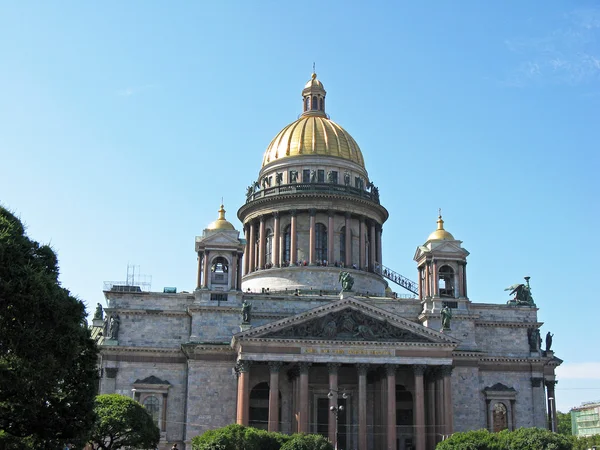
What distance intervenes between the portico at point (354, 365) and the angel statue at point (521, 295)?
11.8 metres

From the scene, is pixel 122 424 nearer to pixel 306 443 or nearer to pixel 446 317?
pixel 306 443

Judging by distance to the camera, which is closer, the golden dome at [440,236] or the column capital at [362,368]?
the column capital at [362,368]

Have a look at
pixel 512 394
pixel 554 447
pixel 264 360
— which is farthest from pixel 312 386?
pixel 554 447

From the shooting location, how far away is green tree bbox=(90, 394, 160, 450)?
46.7m

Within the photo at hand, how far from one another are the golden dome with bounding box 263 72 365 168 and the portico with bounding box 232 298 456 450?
22.2 m

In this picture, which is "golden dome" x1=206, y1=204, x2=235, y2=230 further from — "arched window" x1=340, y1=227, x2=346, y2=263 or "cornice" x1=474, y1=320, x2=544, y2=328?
→ "cornice" x1=474, y1=320, x2=544, y2=328

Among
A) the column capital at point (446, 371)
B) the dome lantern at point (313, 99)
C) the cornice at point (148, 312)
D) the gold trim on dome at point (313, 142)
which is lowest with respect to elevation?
the column capital at point (446, 371)

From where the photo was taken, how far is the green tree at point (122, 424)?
46.7 metres

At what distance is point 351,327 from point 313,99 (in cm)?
3115

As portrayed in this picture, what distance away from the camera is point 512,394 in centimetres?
6562

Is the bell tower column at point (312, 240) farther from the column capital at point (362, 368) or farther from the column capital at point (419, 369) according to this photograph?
the column capital at point (419, 369)

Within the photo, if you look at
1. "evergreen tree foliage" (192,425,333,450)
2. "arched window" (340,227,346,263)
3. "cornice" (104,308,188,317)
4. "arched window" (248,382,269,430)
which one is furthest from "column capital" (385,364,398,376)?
"arched window" (340,227,346,263)

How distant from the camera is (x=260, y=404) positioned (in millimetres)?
64688

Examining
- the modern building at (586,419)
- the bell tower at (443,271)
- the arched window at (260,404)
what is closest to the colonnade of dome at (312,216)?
the bell tower at (443,271)
